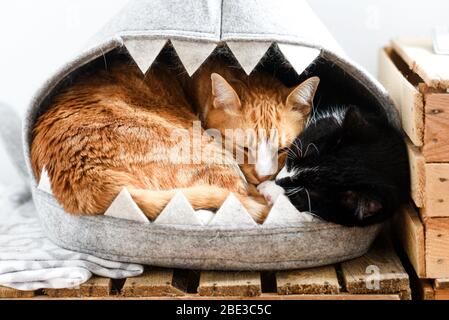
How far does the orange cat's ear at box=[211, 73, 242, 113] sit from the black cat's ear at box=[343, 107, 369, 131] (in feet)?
1.00

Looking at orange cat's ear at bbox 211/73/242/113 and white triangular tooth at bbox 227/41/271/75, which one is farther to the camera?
orange cat's ear at bbox 211/73/242/113

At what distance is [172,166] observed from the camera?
159cm

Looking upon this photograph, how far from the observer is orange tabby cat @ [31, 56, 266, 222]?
1.52m

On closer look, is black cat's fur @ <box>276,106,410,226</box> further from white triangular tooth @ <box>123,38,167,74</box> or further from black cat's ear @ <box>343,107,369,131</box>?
white triangular tooth @ <box>123,38,167,74</box>

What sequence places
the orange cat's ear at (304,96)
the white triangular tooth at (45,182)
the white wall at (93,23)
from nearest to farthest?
1. the white triangular tooth at (45,182)
2. the orange cat's ear at (304,96)
3. the white wall at (93,23)

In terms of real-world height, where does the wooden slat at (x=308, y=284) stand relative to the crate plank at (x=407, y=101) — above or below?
below

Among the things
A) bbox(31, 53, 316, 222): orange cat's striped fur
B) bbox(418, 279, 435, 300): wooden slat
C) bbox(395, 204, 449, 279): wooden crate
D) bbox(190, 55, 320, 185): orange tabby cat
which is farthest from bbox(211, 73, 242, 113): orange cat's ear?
bbox(418, 279, 435, 300): wooden slat

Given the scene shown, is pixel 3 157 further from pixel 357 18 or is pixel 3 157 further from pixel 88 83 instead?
pixel 357 18

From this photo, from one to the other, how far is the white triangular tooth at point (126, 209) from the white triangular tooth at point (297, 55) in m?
0.49

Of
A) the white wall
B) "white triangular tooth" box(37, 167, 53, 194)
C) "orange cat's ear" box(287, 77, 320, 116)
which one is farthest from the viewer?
the white wall

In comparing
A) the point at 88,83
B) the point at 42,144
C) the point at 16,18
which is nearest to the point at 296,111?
the point at 88,83

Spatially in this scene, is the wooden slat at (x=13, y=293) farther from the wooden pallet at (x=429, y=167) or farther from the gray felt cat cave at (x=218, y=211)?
the wooden pallet at (x=429, y=167)

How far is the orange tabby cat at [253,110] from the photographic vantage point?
5.60ft

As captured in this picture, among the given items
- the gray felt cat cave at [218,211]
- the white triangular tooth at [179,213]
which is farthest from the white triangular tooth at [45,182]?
the white triangular tooth at [179,213]
